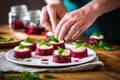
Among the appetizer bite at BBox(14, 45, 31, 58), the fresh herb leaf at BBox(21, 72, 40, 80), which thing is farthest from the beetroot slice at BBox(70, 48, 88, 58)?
the fresh herb leaf at BBox(21, 72, 40, 80)

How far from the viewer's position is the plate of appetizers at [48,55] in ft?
5.82

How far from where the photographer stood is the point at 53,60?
1.82m

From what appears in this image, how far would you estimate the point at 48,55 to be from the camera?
196 cm

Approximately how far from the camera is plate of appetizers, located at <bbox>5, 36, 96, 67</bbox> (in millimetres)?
1775

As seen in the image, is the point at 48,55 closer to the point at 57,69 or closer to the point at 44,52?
the point at 44,52

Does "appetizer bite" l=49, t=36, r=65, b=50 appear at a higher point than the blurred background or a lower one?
lower

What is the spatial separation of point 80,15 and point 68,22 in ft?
0.28

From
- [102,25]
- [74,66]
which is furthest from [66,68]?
[102,25]

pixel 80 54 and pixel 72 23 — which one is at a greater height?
pixel 72 23

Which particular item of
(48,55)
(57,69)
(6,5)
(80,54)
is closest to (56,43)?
(48,55)

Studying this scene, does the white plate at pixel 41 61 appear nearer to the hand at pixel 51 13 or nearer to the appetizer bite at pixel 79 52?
the appetizer bite at pixel 79 52

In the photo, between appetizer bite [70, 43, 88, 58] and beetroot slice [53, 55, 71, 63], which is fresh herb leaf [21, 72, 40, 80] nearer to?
beetroot slice [53, 55, 71, 63]

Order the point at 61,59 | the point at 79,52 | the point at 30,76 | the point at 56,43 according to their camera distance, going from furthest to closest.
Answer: the point at 56,43 → the point at 79,52 → the point at 61,59 → the point at 30,76

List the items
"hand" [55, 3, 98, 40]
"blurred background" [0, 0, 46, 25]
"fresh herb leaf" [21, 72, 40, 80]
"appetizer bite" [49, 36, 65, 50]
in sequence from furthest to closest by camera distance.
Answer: "blurred background" [0, 0, 46, 25]
"appetizer bite" [49, 36, 65, 50]
"hand" [55, 3, 98, 40]
"fresh herb leaf" [21, 72, 40, 80]
